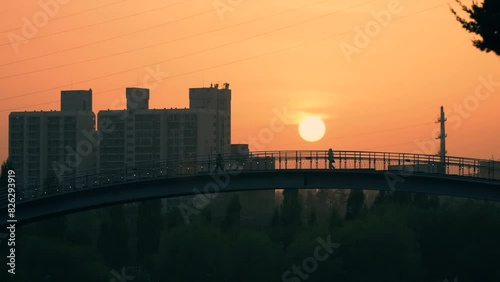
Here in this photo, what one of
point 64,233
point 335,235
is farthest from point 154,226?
point 335,235

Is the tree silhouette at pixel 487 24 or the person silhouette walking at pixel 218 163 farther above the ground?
the tree silhouette at pixel 487 24

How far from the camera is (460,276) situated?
10538cm

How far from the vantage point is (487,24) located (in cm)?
5181

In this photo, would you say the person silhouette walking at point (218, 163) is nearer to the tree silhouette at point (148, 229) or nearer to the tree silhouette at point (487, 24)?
the tree silhouette at point (487, 24)

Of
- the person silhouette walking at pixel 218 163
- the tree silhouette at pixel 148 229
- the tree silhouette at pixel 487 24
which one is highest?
the tree silhouette at pixel 487 24

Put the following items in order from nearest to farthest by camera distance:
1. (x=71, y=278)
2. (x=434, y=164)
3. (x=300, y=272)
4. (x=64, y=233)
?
(x=434, y=164)
(x=71, y=278)
(x=300, y=272)
(x=64, y=233)

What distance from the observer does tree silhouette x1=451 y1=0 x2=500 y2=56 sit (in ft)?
170

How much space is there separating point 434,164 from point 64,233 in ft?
179

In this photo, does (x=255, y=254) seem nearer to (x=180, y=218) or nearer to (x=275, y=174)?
(x=180, y=218)

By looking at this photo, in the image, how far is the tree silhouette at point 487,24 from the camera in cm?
5172

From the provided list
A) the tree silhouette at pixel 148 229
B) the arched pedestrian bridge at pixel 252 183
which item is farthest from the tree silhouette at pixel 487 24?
the tree silhouette at pixel 148 229

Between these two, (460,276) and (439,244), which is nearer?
(460,276)

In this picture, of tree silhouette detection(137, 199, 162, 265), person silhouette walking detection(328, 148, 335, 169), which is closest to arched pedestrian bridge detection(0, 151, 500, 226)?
person silhouette walking detection(328, 148, 335, 169)

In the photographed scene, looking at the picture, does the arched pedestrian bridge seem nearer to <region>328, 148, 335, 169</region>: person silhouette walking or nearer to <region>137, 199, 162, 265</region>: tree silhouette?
<region>328, 148, 335, 169</region>: person silhouette walking
